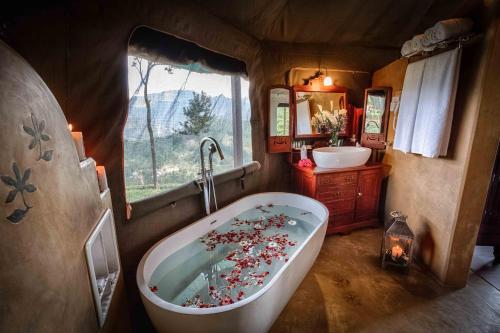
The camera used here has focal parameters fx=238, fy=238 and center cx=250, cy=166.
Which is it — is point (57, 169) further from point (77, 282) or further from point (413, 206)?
point (413, 206)

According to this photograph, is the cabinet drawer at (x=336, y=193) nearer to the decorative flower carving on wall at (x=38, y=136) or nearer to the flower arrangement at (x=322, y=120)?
the flower arrangement at (x=322, y=120)

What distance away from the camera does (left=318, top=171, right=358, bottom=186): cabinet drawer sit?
276 cm

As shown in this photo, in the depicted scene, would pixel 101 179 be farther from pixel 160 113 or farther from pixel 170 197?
pixel 160 113

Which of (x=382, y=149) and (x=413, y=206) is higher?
(x=382, y=149)

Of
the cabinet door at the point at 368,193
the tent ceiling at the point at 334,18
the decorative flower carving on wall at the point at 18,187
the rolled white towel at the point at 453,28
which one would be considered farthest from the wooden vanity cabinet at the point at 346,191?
the decorative flower carving on wall at the point at 18,187

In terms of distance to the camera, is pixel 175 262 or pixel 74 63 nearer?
pixel 74 63

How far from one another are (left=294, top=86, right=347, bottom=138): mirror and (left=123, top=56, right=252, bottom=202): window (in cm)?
91

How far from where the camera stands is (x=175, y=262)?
1890 millimetres

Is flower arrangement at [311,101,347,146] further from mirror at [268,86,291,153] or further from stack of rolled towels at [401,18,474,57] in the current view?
stack of rolled towels at [401,18,474,57]

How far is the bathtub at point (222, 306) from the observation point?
125 centimetres

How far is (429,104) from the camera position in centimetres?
212

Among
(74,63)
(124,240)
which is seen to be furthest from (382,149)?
(74,63)

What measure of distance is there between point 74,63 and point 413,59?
292 cm

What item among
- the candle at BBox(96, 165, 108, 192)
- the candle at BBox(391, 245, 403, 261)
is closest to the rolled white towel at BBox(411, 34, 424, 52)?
the candle at BBox(391, 245, 403, 261)
